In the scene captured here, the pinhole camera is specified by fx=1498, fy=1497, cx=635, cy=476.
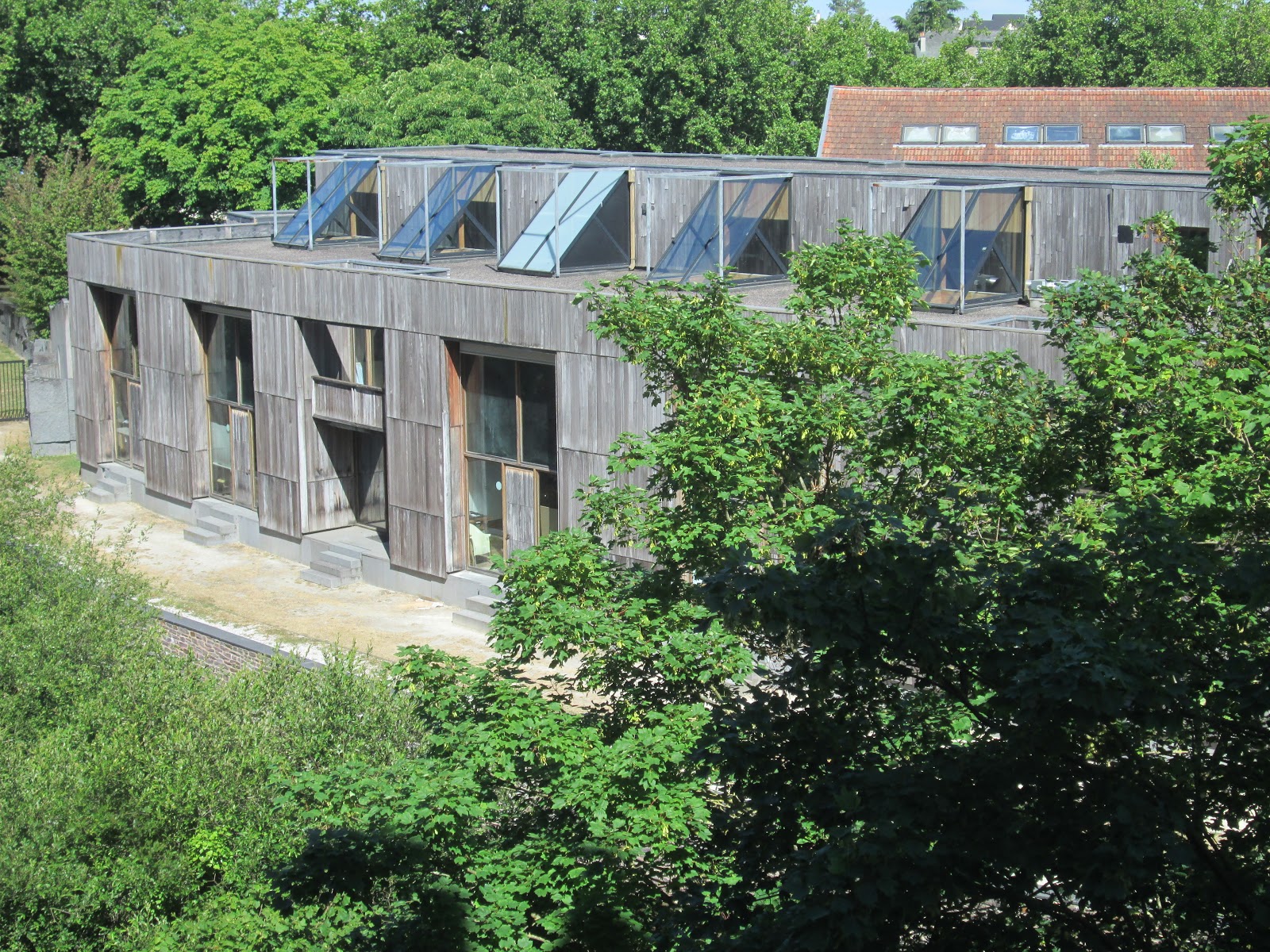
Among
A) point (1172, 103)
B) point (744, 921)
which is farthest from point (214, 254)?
point (1172, 103)

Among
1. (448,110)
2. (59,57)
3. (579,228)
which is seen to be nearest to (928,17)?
(59,57)

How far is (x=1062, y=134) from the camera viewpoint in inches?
1775

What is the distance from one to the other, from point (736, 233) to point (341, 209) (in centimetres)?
→ 1103

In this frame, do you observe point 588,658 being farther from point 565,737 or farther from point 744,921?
point 744,921

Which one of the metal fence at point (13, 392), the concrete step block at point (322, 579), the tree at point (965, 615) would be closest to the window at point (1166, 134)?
the concrete step block at point (322, 579)

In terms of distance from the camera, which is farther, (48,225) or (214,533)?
(48,225)

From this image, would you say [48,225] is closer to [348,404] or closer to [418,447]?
[348,404]

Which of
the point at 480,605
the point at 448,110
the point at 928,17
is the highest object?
the point at 928,17

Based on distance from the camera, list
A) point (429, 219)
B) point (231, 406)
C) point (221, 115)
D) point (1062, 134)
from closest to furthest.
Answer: point (429, 219) < point (231, 406) < point (1062, 134) < point (221, 115)

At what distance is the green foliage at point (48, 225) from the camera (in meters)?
44.1

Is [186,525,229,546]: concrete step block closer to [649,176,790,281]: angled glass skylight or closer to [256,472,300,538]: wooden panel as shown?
[256,472,300,538]: wooden panel

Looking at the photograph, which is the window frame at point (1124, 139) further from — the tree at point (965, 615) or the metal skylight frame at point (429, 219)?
the tree at point (965, 615)

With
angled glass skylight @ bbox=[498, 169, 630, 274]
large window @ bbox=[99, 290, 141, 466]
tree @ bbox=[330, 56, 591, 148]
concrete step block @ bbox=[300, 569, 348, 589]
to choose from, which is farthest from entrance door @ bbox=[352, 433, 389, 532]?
tree @ bbox=[330, 56, 591, 148]

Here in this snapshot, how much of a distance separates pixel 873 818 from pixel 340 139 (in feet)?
142
